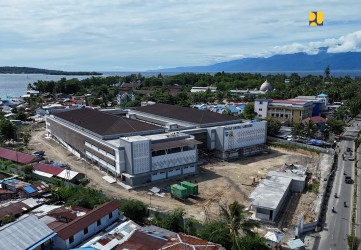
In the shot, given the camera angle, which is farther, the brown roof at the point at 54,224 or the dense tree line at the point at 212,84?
the dense tree line at the point at 212,84

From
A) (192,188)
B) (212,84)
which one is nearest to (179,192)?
(192,188)

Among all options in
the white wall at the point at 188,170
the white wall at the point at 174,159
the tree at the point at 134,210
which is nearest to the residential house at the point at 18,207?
the tree at the point at 134,210

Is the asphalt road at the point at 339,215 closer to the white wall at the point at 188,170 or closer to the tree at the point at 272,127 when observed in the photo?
the tree at the point at 272,127

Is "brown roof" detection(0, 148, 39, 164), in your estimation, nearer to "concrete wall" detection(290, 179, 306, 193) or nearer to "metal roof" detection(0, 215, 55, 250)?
"metal roof" detection(0, 215, 55, 250)

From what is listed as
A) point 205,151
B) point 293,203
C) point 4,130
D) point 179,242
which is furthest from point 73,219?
point 4,130

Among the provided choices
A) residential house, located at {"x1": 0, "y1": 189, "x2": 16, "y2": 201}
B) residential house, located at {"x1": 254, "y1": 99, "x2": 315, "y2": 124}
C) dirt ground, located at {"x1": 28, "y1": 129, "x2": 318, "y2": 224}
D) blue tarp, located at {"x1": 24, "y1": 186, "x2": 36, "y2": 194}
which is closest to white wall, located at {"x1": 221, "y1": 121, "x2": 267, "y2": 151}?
dirt ground, located at {"x1": 28, "y1": 129, "x2": 318, "y2": 224}

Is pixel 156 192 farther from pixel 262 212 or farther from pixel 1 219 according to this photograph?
pixel 1 219

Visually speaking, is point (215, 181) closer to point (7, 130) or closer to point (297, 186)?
point (297, 186)
